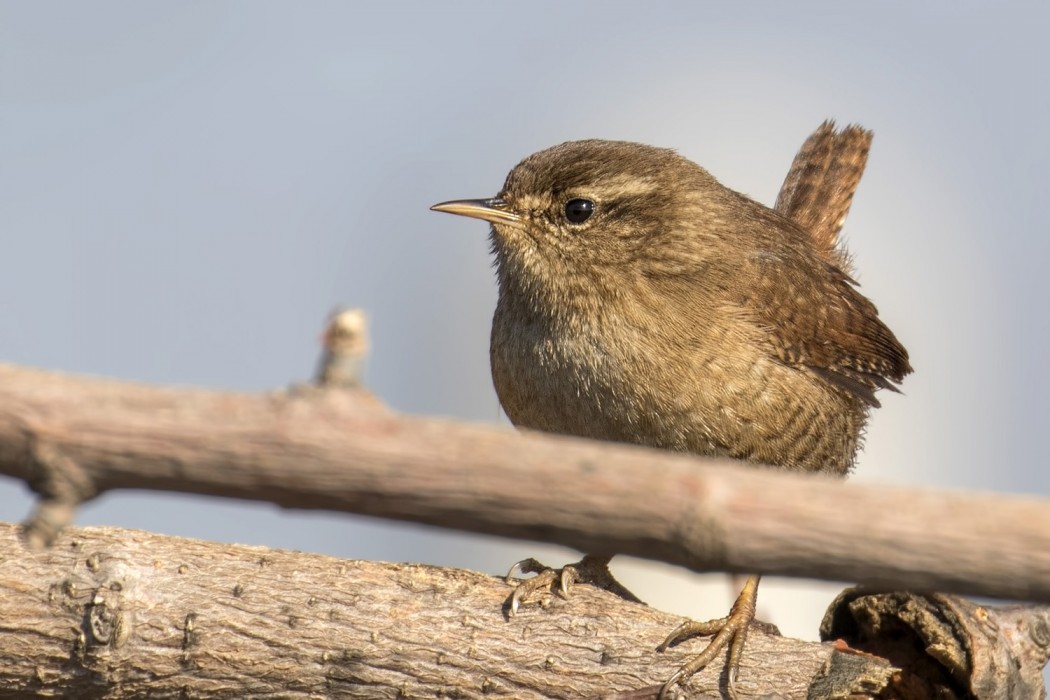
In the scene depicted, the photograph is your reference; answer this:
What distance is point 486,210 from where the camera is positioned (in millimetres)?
4836

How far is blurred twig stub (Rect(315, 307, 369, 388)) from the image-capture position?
6.71 ft

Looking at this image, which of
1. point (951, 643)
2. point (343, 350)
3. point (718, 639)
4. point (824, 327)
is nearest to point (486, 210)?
point (824, 327)

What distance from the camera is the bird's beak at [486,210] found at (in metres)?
4.82

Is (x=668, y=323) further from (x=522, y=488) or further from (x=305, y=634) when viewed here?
(x=522, y=488)

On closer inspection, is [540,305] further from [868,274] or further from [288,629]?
[868,274]

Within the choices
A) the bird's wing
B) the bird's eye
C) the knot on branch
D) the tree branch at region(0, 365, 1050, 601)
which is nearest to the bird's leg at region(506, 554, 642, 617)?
the knot on branch

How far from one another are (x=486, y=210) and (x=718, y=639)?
1759 millimetres

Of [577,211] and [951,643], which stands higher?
[577,211]

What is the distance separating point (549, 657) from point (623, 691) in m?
0.25

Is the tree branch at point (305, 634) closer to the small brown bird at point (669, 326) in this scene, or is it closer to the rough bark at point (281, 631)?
the rough bark at point (281, 631)

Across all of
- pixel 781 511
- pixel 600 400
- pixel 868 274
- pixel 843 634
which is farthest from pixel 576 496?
pixel 868 274

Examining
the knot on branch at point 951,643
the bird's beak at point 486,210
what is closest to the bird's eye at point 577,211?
the bird's beak at point 486,210

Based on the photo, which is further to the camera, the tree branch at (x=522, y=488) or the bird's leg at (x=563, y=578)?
the bird's leg at (x=563, y=578)

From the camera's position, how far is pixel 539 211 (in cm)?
484
